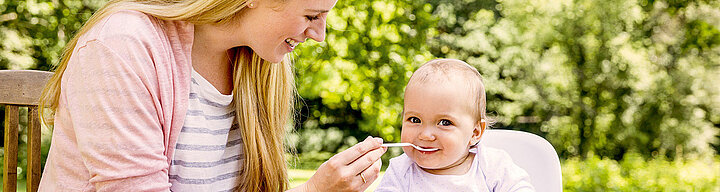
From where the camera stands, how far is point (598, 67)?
9539mm

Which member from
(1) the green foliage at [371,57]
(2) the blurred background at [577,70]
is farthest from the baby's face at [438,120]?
(2) the blurred background at [577,70]

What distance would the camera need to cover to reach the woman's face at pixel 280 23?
160cm

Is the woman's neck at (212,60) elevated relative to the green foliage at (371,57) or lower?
elevated

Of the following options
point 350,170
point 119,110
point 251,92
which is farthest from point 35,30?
point 350,170

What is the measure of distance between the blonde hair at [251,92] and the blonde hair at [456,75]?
397 millimetres

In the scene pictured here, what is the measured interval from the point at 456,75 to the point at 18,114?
3.82 feet

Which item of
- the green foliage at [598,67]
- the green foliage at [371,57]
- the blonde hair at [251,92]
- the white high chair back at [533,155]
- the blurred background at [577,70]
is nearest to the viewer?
the blonde hair at [251,92]

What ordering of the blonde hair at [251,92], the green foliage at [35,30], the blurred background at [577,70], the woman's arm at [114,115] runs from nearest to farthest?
the woman's arm at [114,115], the blonde hair at [251,92], the green foliage at [35,30], the blurred background at [577,70]

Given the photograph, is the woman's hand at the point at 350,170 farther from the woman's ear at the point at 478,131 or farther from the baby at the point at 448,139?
the woman's ear at the point at 478,131

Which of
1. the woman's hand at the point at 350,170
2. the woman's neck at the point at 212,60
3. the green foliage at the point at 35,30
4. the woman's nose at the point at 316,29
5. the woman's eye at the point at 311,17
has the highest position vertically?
the woman's eye at the point at 311,17

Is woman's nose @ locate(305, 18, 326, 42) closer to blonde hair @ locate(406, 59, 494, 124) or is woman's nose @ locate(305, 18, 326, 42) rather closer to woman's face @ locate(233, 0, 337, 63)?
woman's face @ locate(233, 0, 337, 63)

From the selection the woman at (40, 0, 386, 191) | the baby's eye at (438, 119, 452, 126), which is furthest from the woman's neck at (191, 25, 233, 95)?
the baby's eye at (438, 119, 452, 126)

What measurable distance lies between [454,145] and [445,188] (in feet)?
0.42

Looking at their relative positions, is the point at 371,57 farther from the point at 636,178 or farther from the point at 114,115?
the point at 114,115
